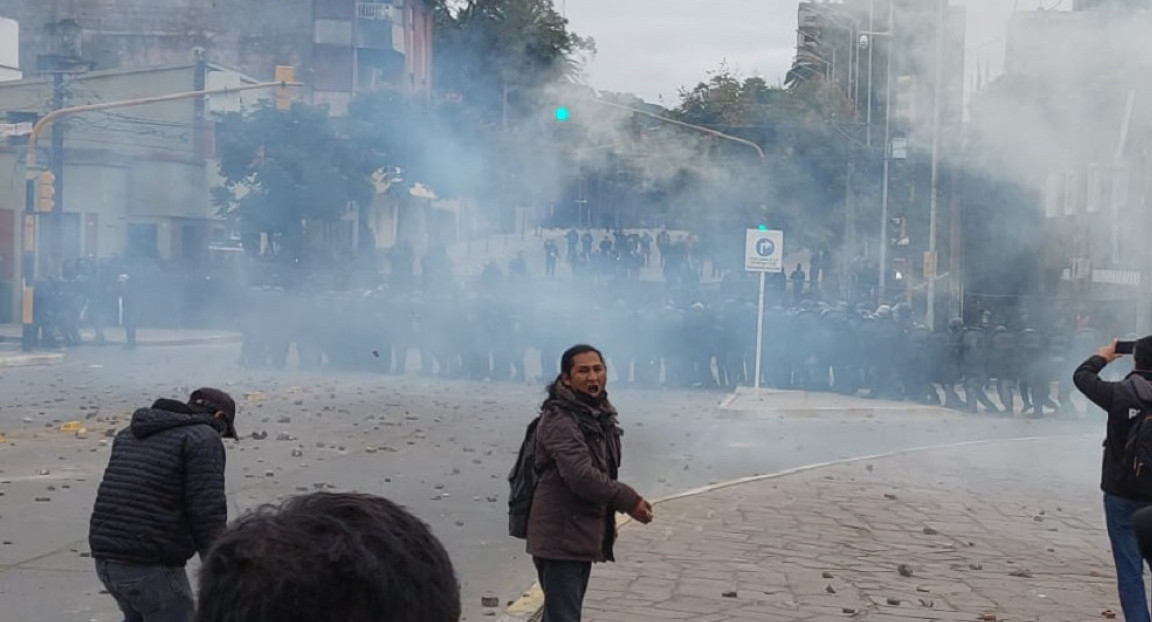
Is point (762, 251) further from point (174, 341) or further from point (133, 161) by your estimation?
point (133, 161)

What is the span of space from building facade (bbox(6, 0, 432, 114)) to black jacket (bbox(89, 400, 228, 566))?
149 feet

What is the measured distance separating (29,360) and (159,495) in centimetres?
2302

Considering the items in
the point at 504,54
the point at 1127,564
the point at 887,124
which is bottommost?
the point at 1127,564

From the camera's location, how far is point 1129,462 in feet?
24.0

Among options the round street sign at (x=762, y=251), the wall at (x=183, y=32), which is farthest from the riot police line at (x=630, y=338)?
the wall at (x=183, y=32)

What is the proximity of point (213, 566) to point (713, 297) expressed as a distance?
26.9m

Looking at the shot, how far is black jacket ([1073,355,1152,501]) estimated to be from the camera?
7.17 meters

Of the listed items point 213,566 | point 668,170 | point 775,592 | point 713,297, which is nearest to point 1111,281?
point 713,297

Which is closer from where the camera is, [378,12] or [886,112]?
[886,112]

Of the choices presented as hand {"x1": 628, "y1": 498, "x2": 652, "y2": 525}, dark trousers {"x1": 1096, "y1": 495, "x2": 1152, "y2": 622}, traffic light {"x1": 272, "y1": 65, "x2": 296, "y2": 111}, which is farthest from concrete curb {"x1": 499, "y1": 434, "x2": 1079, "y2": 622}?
traffic light {"x1": 272, "y1": 65, "x2": 296, "y2": 111}

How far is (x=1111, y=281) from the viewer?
1134 inches

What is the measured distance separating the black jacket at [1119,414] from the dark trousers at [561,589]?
8.80 ft

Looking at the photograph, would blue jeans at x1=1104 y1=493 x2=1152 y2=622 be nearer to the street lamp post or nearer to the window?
the street lamp post

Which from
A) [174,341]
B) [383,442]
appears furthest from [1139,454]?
[174,341]
